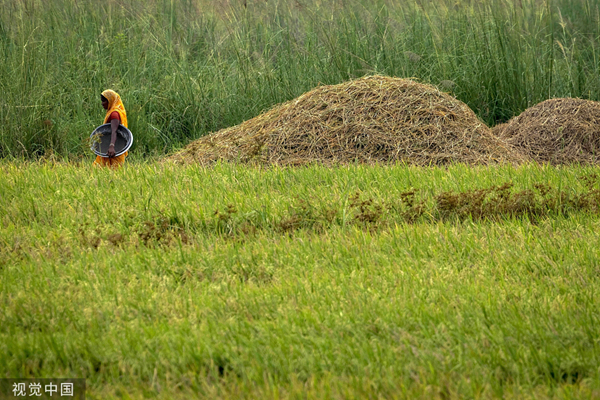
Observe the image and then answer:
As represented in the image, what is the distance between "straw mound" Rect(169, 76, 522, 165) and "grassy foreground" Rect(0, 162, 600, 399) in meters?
1.25

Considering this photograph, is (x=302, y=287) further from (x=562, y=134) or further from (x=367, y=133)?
(x=562, y=134)

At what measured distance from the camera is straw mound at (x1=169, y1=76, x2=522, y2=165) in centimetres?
660

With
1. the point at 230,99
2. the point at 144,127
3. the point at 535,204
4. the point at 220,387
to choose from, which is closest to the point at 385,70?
the point at 230,99

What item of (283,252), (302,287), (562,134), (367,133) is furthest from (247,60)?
(302,287)

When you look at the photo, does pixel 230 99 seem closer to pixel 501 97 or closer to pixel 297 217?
pixel 501 97

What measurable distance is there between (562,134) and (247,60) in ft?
14.5

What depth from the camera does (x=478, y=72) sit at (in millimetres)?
8500

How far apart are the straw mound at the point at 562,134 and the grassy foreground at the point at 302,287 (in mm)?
1903

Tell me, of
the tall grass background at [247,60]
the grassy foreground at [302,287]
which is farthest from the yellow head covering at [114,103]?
the grassy foreground at [302,287]

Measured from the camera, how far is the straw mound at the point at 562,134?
707 cm

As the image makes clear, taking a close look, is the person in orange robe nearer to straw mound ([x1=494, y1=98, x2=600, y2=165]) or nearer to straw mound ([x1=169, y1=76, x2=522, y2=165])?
straw mound ([x1=169, y1=76, x2=522, y2=165])

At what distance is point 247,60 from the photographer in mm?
9023

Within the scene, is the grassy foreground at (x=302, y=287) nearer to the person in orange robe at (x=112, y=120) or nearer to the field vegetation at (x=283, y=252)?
the field vegetation at (x=283, y=252)

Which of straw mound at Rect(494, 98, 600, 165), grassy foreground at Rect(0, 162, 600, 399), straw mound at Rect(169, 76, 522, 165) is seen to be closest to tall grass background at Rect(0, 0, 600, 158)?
straw mound at Rect(494, 98, 600, 165)
